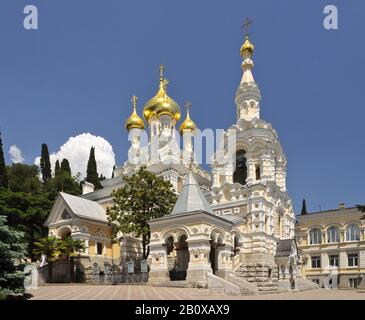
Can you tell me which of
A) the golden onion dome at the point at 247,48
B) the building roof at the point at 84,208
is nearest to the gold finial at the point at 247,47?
the golden onion dome at the point at 247,48

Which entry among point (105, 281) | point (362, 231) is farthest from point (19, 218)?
point (362, 231)

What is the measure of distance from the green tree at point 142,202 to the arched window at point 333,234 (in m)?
21.7

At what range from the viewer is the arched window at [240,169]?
132 ft

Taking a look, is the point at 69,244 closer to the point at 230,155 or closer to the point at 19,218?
the point at 19,218

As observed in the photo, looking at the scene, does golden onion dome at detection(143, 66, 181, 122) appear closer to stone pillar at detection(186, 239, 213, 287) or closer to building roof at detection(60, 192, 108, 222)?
building roof at detection(60, 192, 108, 222)

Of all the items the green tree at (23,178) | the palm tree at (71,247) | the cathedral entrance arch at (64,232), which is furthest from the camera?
the green tree at (23,178)

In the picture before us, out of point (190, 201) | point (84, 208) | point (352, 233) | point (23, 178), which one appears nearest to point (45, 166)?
point (23, 178)

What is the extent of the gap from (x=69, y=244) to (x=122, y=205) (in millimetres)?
4886

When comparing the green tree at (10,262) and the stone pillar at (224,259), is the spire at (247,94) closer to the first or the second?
the stone pillar at (224,259)

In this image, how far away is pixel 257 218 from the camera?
112ft

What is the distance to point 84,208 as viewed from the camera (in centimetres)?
3619

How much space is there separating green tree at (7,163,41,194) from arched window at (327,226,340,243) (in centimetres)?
3512

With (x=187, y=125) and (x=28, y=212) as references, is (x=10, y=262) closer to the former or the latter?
(x=28, y=212)

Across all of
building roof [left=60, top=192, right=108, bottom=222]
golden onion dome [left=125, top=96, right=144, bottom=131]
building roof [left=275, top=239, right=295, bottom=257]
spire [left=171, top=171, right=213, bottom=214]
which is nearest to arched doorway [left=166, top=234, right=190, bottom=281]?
spire [left=171, top=171, right=213, bottom=214]
